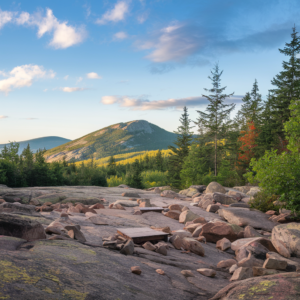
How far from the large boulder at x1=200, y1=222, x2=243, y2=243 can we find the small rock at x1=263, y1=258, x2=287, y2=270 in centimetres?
240

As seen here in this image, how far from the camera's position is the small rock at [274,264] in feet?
11.8

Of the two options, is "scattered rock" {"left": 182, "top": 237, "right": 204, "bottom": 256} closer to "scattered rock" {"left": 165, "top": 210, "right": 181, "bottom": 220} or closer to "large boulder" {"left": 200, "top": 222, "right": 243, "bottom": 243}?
"large boulder" {"left": 200, "top": 222, "right": 243, "bottom": 243}

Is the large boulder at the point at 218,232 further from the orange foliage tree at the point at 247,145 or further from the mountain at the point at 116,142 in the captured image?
the mountain at the point at 116,142

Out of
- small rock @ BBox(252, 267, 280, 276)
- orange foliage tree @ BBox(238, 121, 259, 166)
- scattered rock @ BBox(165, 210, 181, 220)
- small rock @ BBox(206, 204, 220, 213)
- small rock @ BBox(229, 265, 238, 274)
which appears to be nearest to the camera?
small rock @ BBox(252, 267, 280, 276)

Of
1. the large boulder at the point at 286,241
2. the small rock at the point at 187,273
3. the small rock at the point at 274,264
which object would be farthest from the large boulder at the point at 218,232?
the small rock at the point at 187,273

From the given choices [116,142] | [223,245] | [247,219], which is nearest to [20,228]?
[223,245]

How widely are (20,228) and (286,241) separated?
577 centimetres

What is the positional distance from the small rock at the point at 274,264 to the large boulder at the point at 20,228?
3288 millimetres

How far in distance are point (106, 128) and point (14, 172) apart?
151537 mm

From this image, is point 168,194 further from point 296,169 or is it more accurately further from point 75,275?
Answer: point 75,275

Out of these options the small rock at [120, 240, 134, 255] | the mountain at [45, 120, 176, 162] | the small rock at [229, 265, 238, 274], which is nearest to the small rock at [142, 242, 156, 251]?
the small rock at [120, 240, 134, 255]

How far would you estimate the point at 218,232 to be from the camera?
6.20 m

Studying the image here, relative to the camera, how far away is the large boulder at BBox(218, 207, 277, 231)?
8273mm

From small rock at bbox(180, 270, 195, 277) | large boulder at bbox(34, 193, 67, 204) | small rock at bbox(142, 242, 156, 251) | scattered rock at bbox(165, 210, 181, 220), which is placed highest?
large boulder at bbox(34, 193, 67, 204)
